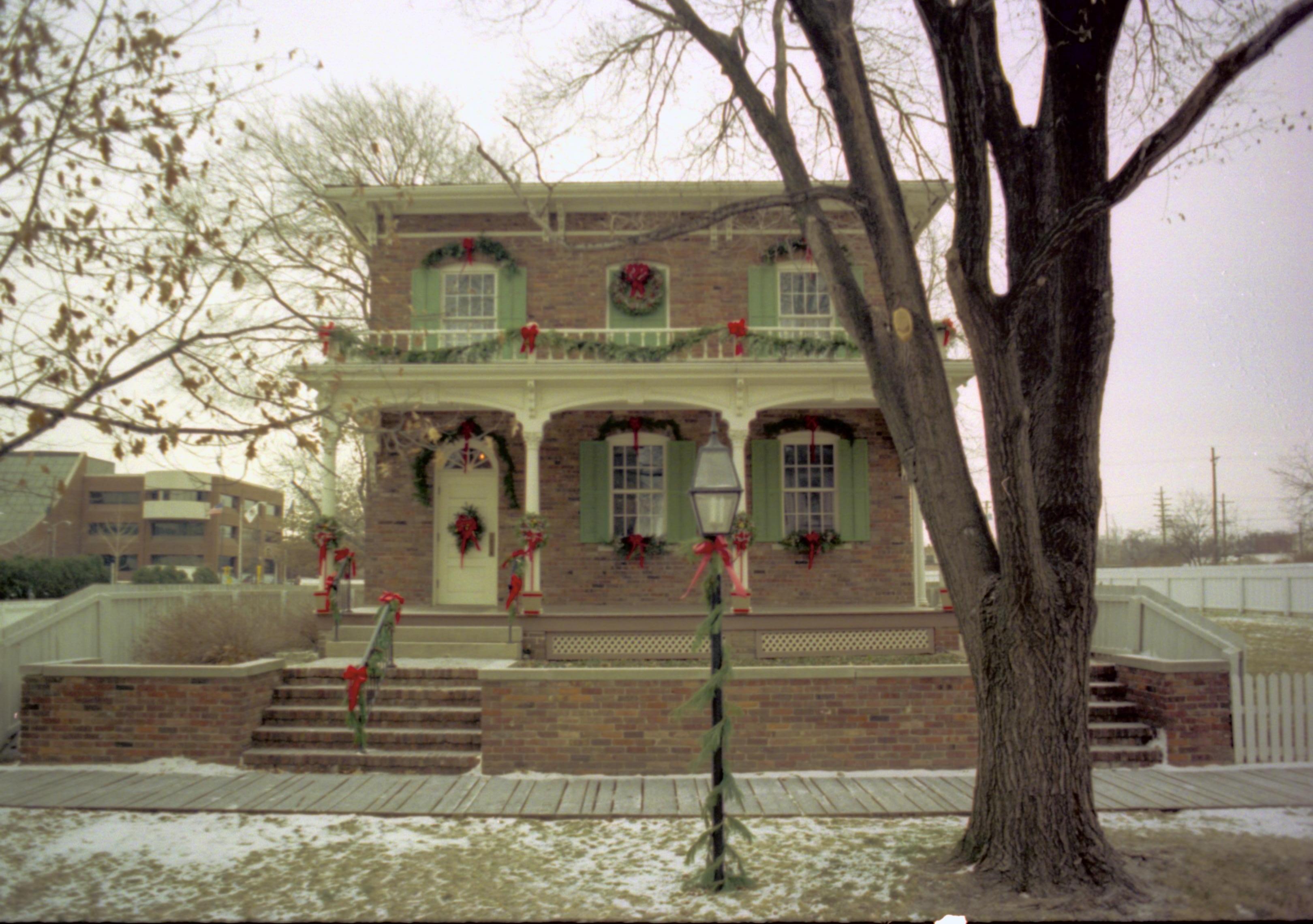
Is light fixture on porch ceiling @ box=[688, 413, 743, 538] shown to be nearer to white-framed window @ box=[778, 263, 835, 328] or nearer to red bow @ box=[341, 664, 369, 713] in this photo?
red bow @ box=[341, 664, 369, 713]

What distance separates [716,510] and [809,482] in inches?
359

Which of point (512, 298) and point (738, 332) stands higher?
point (512, 298)

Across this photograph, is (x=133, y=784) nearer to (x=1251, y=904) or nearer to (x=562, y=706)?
(x=562, y=706)

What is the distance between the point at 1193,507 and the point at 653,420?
40493 millimetres

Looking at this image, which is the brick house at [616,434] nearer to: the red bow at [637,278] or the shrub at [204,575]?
the red bow at [637,278]

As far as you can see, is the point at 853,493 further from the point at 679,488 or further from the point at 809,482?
the point at 679,488

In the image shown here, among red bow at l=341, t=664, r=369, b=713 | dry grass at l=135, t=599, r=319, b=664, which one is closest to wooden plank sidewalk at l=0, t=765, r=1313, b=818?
red bow at l=341, t=664, r=369, b=713

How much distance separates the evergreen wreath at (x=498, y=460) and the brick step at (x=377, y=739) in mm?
5823

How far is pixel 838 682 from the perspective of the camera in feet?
27.5

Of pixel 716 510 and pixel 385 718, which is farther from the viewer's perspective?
pixel 385 718

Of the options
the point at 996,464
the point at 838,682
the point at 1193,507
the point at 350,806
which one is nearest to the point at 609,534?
the point at 838,682

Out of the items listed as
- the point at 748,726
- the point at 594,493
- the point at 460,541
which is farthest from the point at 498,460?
the point at 748,726

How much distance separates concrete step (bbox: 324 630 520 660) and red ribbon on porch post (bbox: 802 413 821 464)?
18.4 feet

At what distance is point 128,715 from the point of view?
8586mm
